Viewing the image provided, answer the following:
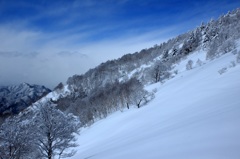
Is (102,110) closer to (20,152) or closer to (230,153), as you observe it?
(20,152)

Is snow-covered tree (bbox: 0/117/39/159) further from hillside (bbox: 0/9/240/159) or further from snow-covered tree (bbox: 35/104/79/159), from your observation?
snow-covered tree (bbox: 35/104/79/159)

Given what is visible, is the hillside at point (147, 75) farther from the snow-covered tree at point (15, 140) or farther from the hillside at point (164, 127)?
the snow-covered tree at point (15, 140)

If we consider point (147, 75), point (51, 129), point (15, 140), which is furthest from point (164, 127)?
point (147, 75)

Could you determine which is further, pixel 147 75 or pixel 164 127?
pixel 147 75

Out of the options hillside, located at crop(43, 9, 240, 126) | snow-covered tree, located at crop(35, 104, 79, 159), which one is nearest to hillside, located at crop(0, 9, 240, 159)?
snow-covered tree, located at crop(35, 104, 79, 159)

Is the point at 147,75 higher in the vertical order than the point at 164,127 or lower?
higher

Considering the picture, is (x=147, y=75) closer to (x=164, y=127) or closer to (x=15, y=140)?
(x=15, y=140)

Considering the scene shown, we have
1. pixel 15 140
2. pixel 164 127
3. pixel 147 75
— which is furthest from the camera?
pixel 147 75

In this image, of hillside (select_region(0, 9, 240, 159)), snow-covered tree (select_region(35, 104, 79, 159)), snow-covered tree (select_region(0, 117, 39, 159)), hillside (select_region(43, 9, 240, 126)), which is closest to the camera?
hillside (select_region(0, 9, 240, 159))

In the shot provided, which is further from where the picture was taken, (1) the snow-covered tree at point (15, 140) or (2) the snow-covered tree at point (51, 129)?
(2) the snow-covered tree at point (51, 129)

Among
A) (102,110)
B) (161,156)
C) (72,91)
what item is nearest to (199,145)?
(161,156)

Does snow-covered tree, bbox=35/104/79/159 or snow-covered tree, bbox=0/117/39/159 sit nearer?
snow-covered tree, bbox=0/117/39/159

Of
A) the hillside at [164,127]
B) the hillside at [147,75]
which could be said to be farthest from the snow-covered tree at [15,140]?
the hillside at [147,75]

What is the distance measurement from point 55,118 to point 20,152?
415 cm
